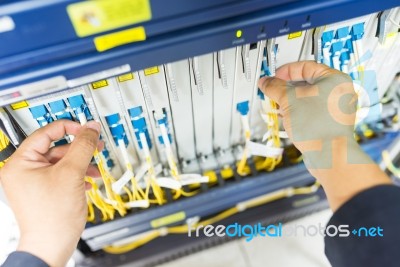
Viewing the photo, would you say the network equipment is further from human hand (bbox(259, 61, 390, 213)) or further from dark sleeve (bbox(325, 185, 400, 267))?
dark sleeve (bbox(325, 185, 400, 267))

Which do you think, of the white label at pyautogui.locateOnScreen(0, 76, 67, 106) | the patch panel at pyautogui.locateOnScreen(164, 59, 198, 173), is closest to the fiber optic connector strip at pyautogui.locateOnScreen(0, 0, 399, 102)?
the white label at pyautogui.locateOnScreen(0, 76, 67, 106)

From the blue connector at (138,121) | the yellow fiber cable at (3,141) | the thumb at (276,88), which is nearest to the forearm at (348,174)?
the thumb at (276,88)

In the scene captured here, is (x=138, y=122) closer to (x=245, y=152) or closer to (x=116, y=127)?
(x=116, y=127)

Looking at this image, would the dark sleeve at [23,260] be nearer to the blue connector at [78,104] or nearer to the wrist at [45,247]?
the wrist at [45,247]

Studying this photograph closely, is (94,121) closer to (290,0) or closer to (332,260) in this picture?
(290,0)

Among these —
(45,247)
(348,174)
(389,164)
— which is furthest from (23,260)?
(389,164)

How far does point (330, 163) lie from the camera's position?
0.73 metres

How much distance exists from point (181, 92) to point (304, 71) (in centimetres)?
31

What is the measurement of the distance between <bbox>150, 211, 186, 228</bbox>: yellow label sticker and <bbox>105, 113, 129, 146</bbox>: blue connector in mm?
366

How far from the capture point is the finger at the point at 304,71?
2.55ft

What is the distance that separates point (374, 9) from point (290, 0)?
0.19 metres

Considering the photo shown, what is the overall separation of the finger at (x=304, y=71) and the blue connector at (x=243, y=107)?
6.9 inches

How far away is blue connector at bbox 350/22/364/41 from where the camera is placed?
85cm

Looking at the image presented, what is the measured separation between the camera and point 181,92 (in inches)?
35.0
